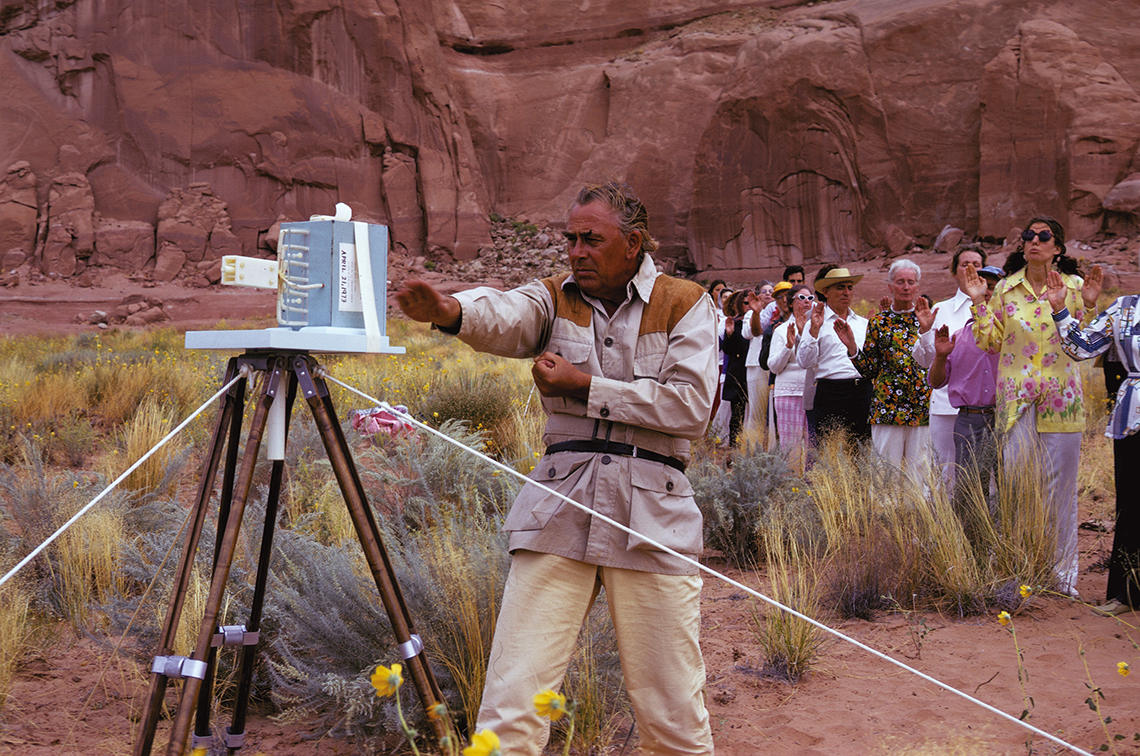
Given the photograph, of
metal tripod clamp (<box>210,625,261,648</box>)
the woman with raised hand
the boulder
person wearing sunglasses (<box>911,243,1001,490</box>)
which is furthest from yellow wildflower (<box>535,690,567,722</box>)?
the boulder

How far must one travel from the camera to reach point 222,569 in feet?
6.58

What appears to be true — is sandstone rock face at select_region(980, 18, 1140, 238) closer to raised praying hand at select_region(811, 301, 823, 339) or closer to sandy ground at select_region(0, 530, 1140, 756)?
raised praying hand at select_region(811, 301, 823, 339)

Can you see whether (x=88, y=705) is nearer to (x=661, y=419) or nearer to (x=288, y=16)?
(x=661, y=419)

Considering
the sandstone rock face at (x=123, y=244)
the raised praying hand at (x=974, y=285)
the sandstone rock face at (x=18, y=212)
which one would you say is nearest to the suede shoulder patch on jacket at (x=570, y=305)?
the raised praying hand at (x=974, y=285)

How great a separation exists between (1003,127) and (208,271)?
28.6 meters

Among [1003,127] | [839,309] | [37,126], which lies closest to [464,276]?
[37,126]

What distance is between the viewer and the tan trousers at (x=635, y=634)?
6.89ft

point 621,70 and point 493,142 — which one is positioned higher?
point 621,70

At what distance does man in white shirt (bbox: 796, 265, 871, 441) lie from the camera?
6059 mm

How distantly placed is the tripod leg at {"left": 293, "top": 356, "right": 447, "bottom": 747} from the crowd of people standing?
339cm

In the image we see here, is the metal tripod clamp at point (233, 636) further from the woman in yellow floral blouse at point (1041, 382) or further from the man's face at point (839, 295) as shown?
the man's face at point (839, 295)

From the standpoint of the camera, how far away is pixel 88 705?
3266 millimetres

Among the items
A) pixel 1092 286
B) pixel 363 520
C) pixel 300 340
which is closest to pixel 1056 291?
pixel 1092 286

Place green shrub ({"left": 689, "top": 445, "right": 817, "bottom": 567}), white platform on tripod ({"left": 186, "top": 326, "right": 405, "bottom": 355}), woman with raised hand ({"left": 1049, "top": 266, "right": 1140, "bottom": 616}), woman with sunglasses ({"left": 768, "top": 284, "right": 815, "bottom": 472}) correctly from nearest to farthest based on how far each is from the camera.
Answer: white platform on tripod ({"left": 186, "top": 326, "right": 405, "bottom": 355})
woman with raised hand ({"left": 1049, "top": 266, "right": 1140, "bottom": 616})
green shrub ({"left": 689, "top": 445, "right": 817, "bottom": 567})
woman with sunglasses ({"left": 768, "top": 284, "right": 815, "bottom": 472})
